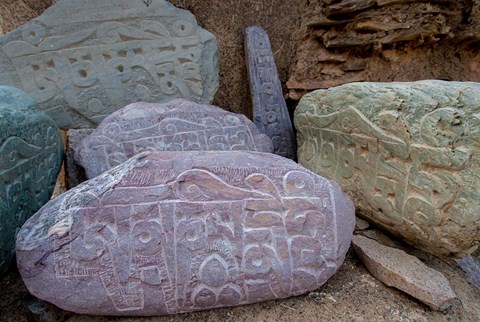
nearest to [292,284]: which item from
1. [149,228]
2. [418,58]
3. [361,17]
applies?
[149,228]

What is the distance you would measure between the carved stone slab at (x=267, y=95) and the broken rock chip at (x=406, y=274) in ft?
3.53

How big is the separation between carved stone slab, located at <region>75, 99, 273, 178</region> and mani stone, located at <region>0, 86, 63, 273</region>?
166 millimetres

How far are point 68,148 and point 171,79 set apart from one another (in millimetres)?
773

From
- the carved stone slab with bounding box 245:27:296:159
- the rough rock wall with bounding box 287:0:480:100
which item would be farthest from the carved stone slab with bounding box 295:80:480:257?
the rough rock wall with bounding box 287:0:480:100

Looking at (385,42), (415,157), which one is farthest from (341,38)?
(415,157)

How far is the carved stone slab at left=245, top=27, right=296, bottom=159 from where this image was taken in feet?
8.11

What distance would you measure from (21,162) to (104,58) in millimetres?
1008

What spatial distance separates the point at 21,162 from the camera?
4.68 feet

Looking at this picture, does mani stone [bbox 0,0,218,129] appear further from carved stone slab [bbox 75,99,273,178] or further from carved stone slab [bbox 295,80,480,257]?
carved stone slab [bbox 295,80,480,257]

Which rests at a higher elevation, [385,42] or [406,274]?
[385,42]

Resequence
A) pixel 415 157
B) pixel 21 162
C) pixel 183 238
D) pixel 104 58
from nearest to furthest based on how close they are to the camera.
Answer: pixel 183 238
pixel 415 157
pixel 21 162
pixel 104 58

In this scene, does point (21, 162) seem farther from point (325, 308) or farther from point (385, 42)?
point (385, 42)

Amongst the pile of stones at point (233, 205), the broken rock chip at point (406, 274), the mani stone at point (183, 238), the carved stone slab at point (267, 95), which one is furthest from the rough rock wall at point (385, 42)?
the mani stone at point (183, 238)

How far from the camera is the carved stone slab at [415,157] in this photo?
3.94 ft
